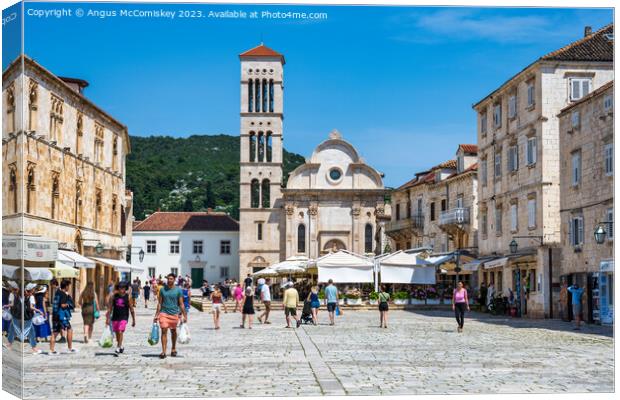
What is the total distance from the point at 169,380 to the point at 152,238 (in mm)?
79395

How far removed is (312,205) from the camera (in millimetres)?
87688

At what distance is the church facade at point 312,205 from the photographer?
3438 inches

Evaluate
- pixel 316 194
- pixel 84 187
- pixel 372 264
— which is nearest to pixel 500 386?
pixel 84 187

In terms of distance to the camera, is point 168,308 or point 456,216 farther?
point 456,216

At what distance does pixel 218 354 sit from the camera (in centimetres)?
2059

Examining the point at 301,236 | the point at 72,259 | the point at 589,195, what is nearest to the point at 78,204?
the point at 72,259

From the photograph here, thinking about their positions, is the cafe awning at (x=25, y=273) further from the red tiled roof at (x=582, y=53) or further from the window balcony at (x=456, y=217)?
the window balcony at (x=456, y=217)

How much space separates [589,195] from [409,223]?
135ft

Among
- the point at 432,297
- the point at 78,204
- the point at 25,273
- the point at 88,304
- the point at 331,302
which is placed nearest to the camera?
the point at 25,273

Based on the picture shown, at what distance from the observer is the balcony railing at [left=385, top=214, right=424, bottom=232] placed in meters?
70.4

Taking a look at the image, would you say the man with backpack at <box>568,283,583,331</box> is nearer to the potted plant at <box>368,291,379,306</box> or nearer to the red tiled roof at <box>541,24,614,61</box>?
the red tiled roof at <box>541,24,614,61</box>

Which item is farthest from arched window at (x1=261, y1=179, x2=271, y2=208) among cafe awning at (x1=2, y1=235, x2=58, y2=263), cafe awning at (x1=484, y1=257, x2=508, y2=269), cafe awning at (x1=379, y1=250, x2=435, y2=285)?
cafe awning at (x1=2, y1=235, x2=58, y2=263)

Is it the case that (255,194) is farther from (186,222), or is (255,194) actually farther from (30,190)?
(30,190)

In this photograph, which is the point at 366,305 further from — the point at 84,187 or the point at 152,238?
the point at 152,238
